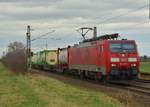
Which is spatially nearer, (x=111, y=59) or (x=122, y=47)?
(x=111, y=59)

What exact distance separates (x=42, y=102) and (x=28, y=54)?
41979mm

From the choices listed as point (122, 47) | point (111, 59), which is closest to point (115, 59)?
point (111, 59)

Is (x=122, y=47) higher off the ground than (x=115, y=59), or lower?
higher

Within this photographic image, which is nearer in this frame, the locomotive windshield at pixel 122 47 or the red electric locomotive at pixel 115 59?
the red electric locomotive at pixel 115 59

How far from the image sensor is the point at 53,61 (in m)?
68.4

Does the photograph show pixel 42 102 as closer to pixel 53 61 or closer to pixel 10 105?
pixel 10 105

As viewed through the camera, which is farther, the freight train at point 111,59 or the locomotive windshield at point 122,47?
the locomotive windshield at point 122,47

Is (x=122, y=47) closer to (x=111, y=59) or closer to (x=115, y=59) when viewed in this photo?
(x=115, y=59)

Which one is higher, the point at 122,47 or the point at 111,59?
the point at 122,47

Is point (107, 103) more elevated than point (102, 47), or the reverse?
point (102, 47)

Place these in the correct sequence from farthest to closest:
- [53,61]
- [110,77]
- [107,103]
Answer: [53,61], [110,77], [107,103]

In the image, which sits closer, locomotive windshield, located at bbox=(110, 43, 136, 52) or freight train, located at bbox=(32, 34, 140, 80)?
freight train, located at bbox=(32, 34, 140, 80)

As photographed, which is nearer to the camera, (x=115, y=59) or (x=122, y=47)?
(x=115, y=59)

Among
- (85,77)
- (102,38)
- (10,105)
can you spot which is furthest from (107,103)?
(85,77)
